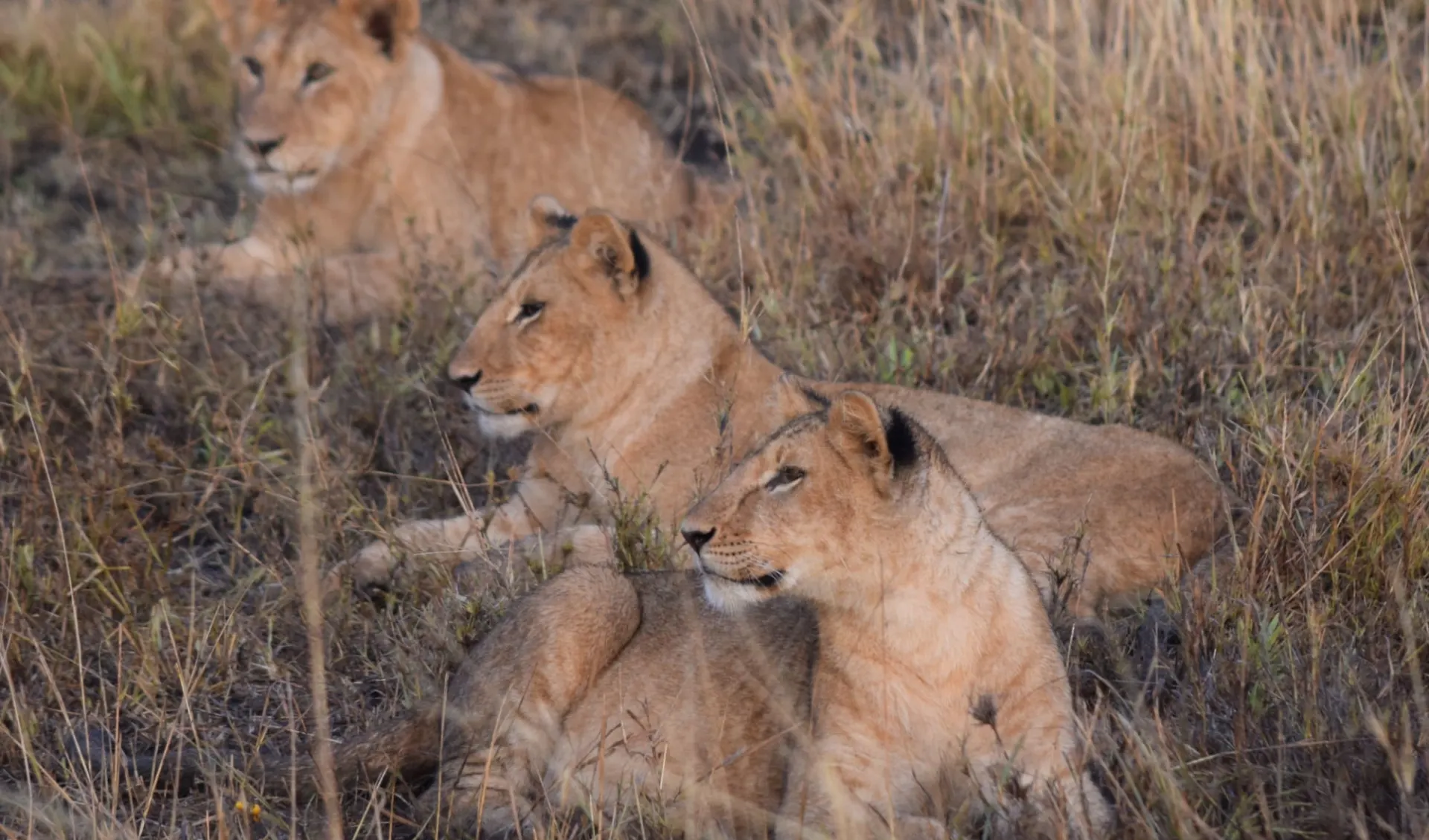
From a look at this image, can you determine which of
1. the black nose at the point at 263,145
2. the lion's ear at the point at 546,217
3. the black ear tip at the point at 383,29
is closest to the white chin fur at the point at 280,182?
the black nose at the point at 263,145

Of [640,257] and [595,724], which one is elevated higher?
[640,257]

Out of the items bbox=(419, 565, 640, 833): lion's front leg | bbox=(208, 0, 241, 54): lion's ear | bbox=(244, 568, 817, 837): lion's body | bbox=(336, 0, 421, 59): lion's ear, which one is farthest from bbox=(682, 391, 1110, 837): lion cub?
→ bbox=(208, 0, 241, 54): lion's ear

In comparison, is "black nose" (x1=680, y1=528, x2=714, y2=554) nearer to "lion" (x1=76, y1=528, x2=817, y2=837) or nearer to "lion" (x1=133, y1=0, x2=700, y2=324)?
"lion" (x1=76, y1=528, x2=817, y2=837)

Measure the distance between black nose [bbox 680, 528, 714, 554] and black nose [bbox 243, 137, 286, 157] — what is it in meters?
4.19

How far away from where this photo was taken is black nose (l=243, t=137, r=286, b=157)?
7.46m

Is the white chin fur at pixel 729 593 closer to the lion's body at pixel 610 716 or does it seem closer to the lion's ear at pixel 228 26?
the lion's body at pixel 610 716

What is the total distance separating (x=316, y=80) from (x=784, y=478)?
14.7ft

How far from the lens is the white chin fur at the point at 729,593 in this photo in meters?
3.85

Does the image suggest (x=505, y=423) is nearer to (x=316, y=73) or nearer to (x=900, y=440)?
(x=900, y=440)

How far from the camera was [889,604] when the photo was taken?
3.84 metres

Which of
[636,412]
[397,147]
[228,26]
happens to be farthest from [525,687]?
[228,26]

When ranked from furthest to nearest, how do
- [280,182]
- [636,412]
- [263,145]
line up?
[280,182], [263,145], [636,412]

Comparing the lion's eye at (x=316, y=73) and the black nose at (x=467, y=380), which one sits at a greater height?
the black nose at (x=467, y=380)

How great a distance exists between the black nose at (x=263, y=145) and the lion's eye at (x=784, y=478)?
13.8 ft
